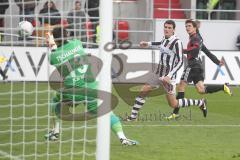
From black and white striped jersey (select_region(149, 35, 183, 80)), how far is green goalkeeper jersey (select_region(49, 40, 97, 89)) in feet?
11.7

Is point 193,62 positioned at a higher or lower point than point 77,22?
lower

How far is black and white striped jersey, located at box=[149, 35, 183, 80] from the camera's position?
14.3m

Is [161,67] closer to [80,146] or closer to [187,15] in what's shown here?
[80,146]

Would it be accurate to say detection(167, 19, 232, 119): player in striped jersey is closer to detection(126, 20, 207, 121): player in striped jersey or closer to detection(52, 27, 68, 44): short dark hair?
detection(126, 20, 207, 121): player in striped jersey

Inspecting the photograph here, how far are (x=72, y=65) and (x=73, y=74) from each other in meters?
0.15

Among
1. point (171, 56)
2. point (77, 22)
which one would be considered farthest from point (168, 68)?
point (77, 22)

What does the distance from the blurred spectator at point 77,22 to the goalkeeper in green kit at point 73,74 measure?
0.18 meters

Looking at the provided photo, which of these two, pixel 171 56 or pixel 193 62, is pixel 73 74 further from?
pixel 193 62

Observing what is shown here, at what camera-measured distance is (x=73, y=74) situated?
36.3 ft

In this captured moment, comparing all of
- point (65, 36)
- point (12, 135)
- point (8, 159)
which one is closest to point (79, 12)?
point (65, 36)

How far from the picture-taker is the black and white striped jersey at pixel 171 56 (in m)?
14.3

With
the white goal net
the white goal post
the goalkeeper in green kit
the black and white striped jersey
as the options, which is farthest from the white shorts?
the white goal post

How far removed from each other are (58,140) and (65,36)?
6.46 ft

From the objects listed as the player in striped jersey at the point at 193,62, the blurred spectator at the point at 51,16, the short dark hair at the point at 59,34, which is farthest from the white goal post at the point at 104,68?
the player in striped jersey at the point at 193,62
